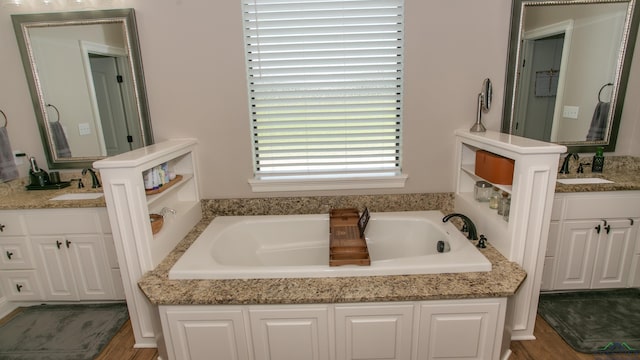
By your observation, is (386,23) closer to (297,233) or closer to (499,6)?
(499,6)

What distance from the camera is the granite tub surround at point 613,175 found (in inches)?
82.4

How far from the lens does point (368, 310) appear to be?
1598 mm

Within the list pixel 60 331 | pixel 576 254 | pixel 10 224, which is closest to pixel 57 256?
pixel 10 224

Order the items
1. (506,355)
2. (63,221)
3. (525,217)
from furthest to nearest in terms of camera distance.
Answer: (63,221) → (506,355) → (525,217)

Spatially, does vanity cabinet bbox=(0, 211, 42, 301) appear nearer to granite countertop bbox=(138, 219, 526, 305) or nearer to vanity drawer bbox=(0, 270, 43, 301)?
vanity drawer bbox=(0, 270, 43, 301)

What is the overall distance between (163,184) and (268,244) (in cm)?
85

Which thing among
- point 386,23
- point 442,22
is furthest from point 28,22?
point 442,22

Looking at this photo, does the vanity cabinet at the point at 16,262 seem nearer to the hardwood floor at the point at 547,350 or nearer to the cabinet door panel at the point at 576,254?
the hardwood floor at the point at 547,350

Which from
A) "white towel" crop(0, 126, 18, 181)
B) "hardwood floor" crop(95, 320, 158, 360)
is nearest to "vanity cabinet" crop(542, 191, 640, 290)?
"hardwood floor" crop(95, 320, 158, 360)

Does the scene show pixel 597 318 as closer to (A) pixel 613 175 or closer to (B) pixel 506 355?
(B) pixel 506 355

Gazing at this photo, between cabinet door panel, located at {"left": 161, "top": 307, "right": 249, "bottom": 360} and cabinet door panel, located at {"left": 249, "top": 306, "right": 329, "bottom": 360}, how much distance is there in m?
0.08

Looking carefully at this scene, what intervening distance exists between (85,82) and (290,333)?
2269 mm

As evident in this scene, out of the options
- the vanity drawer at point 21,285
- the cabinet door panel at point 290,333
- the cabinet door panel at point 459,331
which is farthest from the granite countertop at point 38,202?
the cabinet door panel at point 459,331

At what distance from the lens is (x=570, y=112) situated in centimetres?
243
